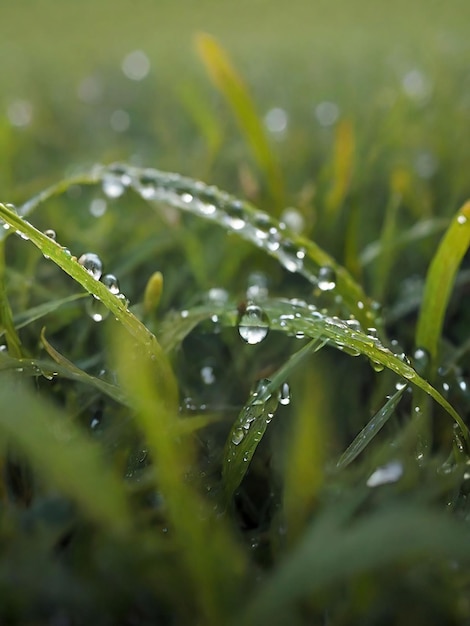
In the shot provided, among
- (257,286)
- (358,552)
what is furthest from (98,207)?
(358,552)

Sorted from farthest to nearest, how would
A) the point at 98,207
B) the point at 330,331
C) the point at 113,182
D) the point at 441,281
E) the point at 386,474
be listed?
the point at 98,207 → the point at 113,182 → the point at 441,281 → the point at 330,331 → the point at 386,474

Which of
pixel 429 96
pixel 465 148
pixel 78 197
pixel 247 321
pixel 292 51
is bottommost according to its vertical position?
pixel 247 321

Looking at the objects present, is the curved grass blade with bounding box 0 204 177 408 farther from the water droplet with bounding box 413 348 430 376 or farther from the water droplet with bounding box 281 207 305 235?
the water droplet with bounding box 281 207 305 235

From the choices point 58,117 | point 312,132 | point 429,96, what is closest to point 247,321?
point 312,132

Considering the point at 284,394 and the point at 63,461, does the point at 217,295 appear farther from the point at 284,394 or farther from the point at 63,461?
the point at 63,461

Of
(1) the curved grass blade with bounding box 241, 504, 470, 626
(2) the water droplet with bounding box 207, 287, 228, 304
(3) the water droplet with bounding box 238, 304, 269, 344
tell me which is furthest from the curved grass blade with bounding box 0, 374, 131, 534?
(2) the water droplet with bounding box 207, 287, 228, 304

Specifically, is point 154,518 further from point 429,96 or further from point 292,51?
point 292,51

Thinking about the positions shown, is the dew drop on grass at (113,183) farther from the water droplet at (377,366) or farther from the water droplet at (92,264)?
the water droplet at (377,366)
